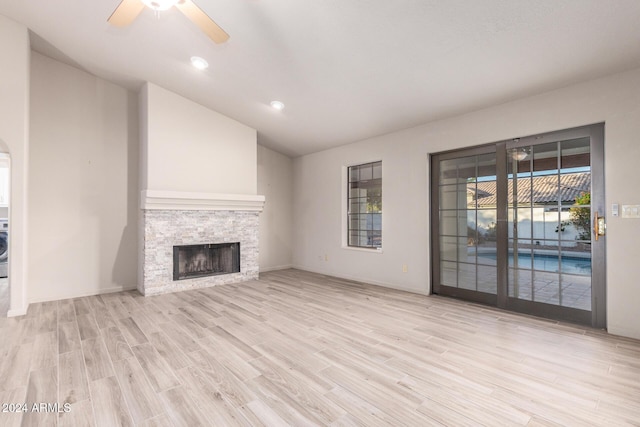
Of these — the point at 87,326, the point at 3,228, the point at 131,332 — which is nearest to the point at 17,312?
the point at 87,326

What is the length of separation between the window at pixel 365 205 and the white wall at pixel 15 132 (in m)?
4.79

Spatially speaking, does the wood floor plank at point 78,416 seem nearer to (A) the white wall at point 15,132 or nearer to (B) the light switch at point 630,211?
(A) the white wall at point 15,132

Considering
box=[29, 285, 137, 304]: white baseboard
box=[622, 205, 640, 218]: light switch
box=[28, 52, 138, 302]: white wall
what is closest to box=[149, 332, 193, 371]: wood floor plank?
box=[29, 285, 137, 304]: white baseboard

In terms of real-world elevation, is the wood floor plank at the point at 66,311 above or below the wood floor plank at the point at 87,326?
below

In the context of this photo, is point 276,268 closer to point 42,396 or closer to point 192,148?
point 192,148

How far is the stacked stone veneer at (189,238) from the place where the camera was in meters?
4.69

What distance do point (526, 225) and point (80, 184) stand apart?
6299 mm

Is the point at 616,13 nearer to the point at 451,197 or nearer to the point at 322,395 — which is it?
the point at 451,197

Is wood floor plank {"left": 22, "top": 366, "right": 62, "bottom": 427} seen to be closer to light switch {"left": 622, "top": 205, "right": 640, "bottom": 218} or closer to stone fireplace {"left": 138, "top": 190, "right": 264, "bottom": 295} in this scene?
stone fireplace {"left": 138, "top": 190, "right": 264, "bottom": 295}

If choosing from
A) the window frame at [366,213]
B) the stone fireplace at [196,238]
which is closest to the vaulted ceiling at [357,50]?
the window frame at [366,213]

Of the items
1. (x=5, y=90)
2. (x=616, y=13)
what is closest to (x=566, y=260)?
(x=616, y=13)

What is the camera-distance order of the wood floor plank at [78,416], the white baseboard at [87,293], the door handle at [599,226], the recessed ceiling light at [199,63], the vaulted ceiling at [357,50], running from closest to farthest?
1. the wood floor plank at [78,416]
2. the vaulted ceiling at [357,50]
3. the door handle at [599,226]
4. the recessed ceiling light at [199,63]
5. the white baseboard at [87,293]

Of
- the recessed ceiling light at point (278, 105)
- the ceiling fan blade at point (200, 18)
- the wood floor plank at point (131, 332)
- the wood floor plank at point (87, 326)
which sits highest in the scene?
the recessed ceiling light at point (278, 105)

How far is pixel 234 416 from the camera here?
183cm
